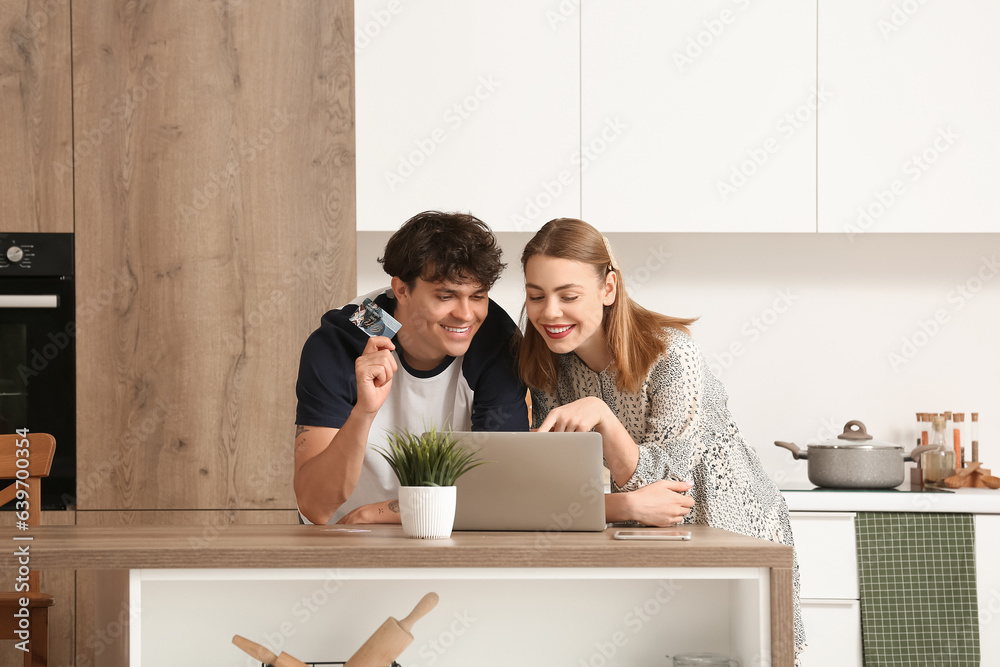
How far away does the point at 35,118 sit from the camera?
9.37 feet

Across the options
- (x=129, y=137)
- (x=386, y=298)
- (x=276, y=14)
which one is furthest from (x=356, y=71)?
(x=386, y=298)

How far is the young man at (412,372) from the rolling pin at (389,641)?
43cm

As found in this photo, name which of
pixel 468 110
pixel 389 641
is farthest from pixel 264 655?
pixel 468 110

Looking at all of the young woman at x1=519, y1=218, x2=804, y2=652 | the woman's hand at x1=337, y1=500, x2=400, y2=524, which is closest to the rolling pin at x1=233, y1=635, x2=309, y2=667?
the woman's hand at x1=337, y1=500, x2=400, y2=524

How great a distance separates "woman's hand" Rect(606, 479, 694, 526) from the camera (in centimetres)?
162

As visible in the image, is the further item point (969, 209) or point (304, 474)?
point (969, 209)

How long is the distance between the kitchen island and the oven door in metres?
1.59

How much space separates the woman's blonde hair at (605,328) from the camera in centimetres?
184

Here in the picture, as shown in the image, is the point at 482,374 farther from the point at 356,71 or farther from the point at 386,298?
the point at 356,71

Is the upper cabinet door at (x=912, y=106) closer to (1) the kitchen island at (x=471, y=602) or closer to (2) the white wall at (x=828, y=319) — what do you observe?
(2) the white wall at (x=828, y=319)

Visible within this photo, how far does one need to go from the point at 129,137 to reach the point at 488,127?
1.12 metres

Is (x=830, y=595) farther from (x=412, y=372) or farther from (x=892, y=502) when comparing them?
(x=412, y=372)

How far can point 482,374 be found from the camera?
1.91 m

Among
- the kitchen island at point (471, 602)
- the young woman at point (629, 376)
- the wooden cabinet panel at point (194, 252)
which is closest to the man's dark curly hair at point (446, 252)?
the young woman at point (629, 376)
